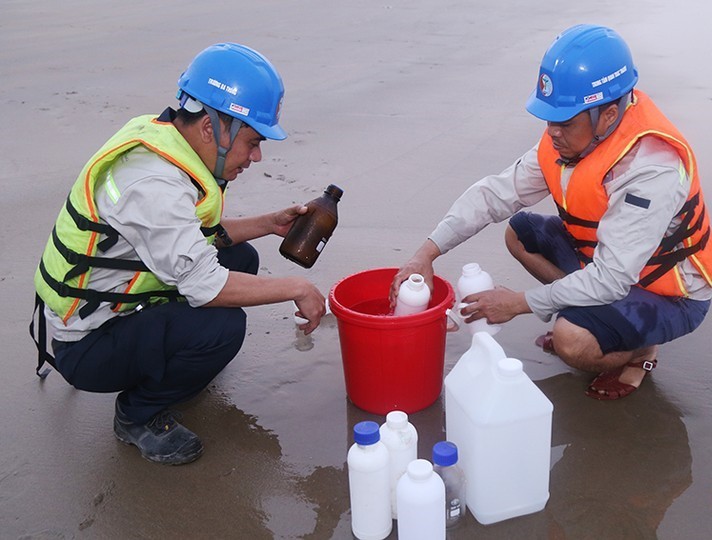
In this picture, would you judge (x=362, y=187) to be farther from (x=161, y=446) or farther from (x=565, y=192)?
(x=161, y=446)

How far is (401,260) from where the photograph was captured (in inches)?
184

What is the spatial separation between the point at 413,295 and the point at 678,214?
3.60ft

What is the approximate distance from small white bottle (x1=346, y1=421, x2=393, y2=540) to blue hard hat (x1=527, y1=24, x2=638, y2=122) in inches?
56.3

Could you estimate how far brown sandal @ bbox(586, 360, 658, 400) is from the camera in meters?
3.38

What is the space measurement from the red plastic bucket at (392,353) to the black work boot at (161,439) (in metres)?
0.70

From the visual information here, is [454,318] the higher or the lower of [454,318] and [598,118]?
the lower

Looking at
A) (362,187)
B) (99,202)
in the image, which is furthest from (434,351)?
(362,187)

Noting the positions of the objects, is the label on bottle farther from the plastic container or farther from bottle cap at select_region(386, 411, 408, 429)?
bottle cap at select_region(386, 411, 408, 429)

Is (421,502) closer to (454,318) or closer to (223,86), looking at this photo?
(454,318)

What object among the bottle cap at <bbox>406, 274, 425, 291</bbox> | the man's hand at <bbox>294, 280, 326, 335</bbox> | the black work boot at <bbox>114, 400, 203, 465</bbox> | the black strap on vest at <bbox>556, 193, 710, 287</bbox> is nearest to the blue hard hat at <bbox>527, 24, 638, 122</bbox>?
the black strap on vest at <bbox>556, 193, 710, 287</bbox>

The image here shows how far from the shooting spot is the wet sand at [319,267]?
2838 millimetres

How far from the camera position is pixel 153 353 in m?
3.02

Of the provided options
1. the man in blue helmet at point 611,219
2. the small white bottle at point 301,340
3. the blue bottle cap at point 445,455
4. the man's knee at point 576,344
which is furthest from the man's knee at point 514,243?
the blue bottle cap at point 445,455

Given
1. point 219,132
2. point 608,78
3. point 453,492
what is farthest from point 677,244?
point 219,132
